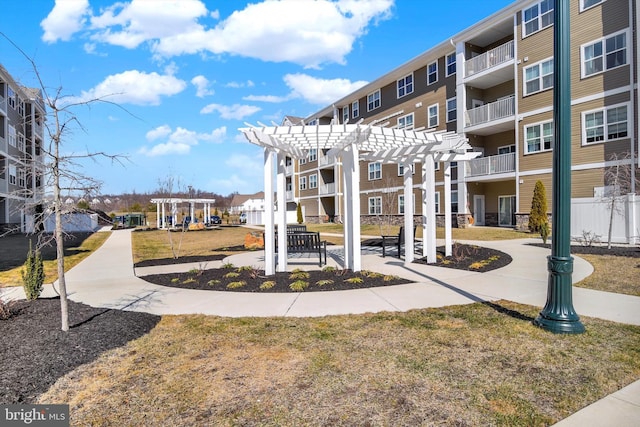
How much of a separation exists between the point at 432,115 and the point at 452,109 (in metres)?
1.86

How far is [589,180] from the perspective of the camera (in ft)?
60.2

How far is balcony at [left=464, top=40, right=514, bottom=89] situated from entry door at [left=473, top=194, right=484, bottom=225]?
7.54 meters

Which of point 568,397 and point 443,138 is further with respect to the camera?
point 443,138

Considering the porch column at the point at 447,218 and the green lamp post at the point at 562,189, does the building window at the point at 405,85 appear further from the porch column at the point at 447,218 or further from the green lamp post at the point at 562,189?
the green lamp post at the point at 562,189

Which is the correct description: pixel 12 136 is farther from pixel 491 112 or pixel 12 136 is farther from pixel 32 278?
pixel 491 112

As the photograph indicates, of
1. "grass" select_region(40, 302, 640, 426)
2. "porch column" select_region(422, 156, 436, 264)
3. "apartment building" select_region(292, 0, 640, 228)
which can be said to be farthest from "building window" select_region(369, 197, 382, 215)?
"grass" select_region(40, 302, 640, 426)

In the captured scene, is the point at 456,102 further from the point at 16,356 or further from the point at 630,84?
the point at 16,356

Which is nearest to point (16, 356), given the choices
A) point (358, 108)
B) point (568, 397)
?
point (568, 397)

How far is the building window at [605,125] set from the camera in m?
17.2

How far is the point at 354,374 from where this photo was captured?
Answer: 3.52 m

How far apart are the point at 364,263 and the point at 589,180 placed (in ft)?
48.7

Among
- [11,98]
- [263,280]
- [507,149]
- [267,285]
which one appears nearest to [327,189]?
[507,149]

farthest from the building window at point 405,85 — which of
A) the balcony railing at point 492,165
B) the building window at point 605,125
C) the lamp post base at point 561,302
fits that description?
the lamp post base at point 561,302

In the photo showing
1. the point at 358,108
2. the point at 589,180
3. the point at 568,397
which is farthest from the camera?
the point at 358,108
